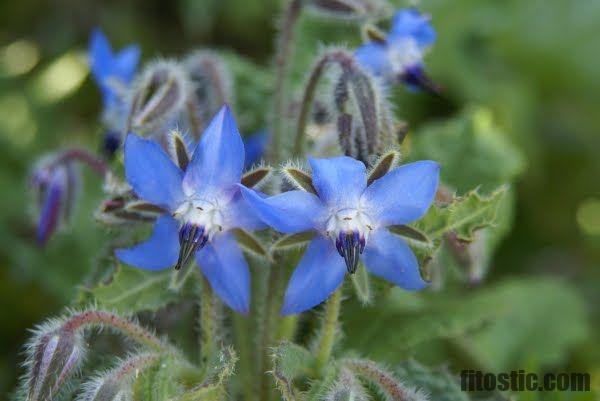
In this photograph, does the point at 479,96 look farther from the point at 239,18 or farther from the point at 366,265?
the point at 366,265

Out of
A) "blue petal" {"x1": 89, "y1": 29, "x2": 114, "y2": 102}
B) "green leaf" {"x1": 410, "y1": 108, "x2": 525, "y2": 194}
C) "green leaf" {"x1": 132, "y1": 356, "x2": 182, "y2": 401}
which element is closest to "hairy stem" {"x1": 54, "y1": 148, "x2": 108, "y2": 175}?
"blue petal" {"x1": 89, "y1": 29, "x2": 114, "y2": 102}

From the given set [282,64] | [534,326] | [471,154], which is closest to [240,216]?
[282,64]

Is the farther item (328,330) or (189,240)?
(328,330)

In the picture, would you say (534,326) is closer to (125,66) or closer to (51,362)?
(125,66)

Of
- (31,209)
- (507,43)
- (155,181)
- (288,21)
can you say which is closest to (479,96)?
(507,43)

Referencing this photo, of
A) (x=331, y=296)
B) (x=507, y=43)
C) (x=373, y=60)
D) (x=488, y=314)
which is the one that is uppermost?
(x=373, y=60)

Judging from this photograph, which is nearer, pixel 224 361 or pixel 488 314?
pixel 224 361

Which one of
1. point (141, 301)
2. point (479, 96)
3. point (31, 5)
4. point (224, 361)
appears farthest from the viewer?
point (31, 5)
